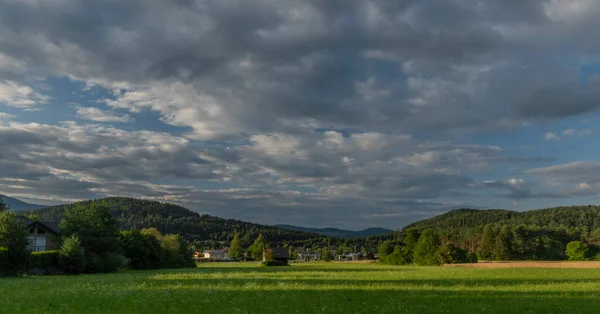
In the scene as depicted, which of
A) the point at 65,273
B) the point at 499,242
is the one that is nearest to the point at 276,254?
the point at 499,242

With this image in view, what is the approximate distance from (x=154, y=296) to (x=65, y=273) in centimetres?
5031

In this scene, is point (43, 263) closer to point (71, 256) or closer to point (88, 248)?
point (71, 256)

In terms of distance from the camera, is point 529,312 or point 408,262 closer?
point 529,312

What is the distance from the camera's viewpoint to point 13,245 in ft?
205

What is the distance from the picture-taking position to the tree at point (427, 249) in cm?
13088

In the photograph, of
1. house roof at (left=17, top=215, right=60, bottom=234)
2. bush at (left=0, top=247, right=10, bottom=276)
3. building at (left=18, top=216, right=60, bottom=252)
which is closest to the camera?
bush at (left=0, top=247, right=10, bottom=276)

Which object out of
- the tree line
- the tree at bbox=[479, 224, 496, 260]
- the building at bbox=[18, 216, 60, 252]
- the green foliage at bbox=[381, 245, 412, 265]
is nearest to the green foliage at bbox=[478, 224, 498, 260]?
the tree at bbox=[479, 224, 496, 260]

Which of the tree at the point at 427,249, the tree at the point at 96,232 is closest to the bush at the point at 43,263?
the tree at the point at 96,232

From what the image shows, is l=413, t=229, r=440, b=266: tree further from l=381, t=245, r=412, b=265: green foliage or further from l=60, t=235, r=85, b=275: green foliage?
l=60, t=235, r=85, b=275: green foliage

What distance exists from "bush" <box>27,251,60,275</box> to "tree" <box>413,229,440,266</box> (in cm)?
9545

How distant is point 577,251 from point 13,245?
172269 mm

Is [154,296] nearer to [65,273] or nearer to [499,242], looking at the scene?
[65,273]

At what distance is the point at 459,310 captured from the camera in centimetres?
2500

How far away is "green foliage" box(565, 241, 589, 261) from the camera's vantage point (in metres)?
162
